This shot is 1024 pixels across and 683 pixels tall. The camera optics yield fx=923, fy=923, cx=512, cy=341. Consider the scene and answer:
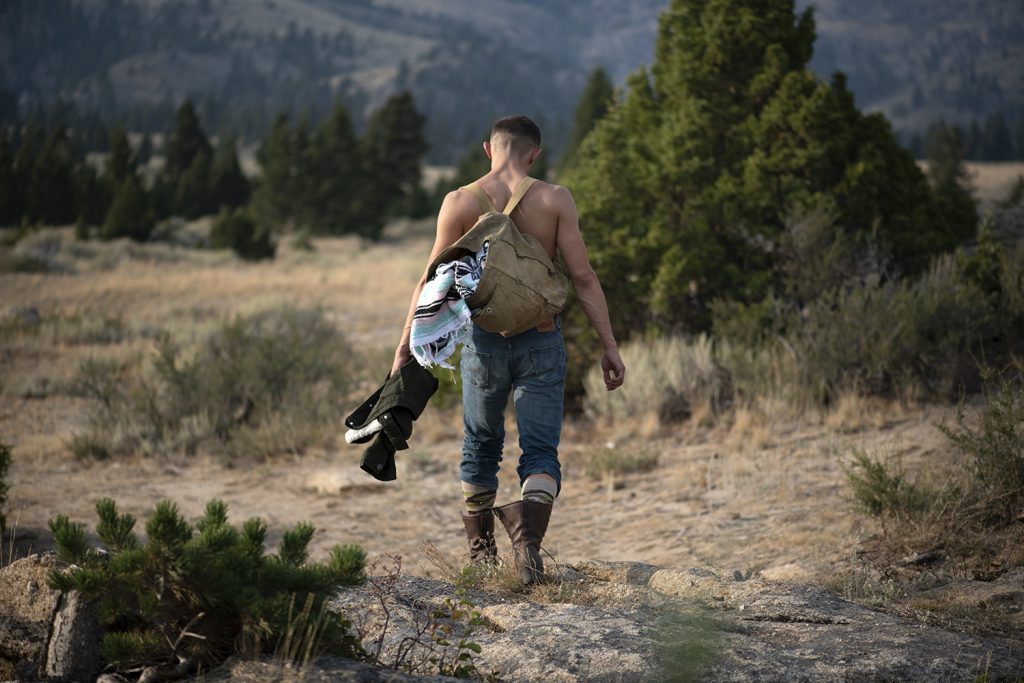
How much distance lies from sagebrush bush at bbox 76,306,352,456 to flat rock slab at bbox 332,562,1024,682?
5.34 meters

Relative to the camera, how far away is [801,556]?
16.7 ft

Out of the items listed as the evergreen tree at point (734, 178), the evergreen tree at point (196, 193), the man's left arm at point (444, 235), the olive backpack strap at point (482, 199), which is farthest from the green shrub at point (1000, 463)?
the evergreen tree at point (196, 193)

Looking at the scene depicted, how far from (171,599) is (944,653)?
2.54 m

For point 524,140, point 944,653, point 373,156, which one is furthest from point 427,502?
point 373,156

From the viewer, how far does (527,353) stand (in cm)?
395

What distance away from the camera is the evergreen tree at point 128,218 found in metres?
31.2

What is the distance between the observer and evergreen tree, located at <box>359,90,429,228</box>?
41.8 m

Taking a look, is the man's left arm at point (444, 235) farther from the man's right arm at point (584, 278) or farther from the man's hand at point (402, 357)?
the man's right arm at point (584, 278)

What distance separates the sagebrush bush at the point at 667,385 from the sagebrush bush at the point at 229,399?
290 cm

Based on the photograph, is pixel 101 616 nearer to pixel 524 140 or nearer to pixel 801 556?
pixel 524 140

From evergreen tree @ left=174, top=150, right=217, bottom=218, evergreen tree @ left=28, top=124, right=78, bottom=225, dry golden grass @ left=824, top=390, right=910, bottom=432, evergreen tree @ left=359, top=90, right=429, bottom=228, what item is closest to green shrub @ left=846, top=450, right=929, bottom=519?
dry golden grass @ left=824, top=390, right=910, bottom=432

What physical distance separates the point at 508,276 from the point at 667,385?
4743 mm

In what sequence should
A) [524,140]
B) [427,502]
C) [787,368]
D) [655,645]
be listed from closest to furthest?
[655,645], [524,140], [427,502], [787,368]

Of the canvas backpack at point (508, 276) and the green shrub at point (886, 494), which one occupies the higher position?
the canvas backpack at point (508, 276)
